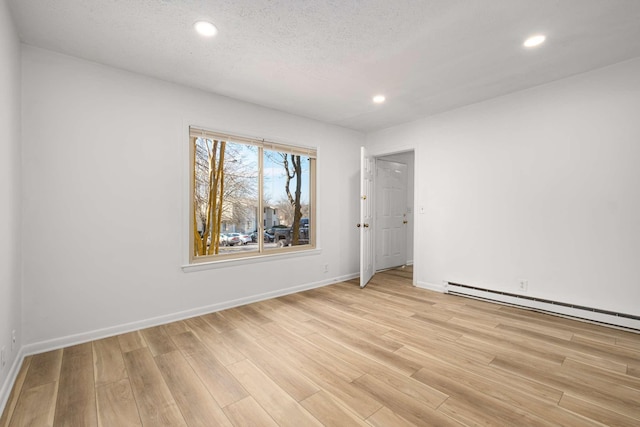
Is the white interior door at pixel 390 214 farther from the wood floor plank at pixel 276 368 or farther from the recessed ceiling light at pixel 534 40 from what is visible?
the wood floor plank at pixel 276 368

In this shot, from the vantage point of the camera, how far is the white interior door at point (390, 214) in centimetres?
559

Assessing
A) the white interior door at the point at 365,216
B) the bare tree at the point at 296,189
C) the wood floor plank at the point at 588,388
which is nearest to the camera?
the wood floor plank at the point at 588,388

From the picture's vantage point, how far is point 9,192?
80.0 inches

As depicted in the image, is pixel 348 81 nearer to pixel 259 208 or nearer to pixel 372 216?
pixel 259 208

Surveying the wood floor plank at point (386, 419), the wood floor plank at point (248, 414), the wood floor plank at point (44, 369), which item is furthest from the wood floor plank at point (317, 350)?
the wood floor plank at point (44, 369)

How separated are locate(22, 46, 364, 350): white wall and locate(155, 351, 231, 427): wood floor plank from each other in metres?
0.91

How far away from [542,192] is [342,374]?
118 inches

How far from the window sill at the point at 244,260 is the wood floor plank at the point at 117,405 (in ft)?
4.43

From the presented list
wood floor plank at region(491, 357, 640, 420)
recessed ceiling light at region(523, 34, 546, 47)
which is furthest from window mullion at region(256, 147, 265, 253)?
recessed ceiling light at region(523, 34, 546, 47)

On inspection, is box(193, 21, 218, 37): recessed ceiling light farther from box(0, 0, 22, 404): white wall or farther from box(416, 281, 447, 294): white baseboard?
box(416, 281, 447, 294): white baseboard

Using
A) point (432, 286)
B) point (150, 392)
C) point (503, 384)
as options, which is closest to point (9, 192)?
point (150, 392)

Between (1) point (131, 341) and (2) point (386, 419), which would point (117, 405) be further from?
(2) point (386, 419)

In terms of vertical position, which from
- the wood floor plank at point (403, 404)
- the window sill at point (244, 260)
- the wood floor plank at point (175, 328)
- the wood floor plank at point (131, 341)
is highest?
the window sill at point (244, 260)

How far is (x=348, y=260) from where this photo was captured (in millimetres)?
5023
